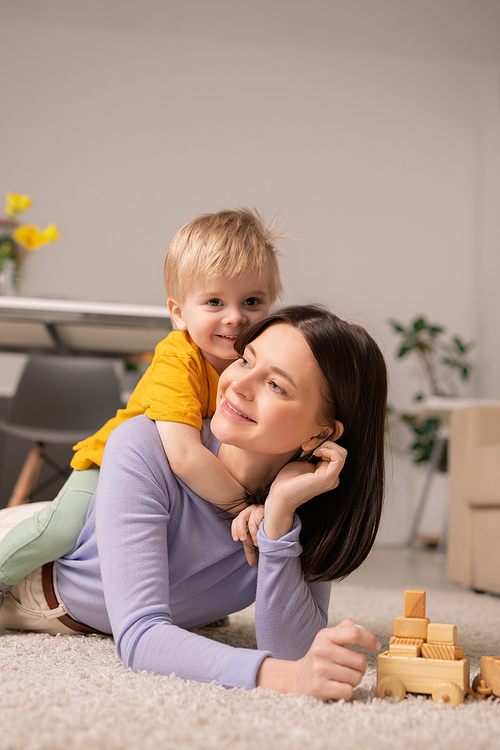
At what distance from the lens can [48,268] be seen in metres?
4.55

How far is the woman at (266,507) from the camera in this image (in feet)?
2.54

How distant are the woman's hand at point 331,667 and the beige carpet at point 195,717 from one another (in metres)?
0.01

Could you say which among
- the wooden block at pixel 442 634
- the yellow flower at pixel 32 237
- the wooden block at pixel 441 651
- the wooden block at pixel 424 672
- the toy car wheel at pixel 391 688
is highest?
the yellow flower at pixel 32 237

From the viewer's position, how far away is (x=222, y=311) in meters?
1.10

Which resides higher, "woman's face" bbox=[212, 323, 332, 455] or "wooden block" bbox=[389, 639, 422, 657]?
"woman's face" bbox=[212, 323, 332, 455]

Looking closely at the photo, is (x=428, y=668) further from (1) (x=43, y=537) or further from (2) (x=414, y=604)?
(1) (x=43, y=537)

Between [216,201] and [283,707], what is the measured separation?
4.38 metres

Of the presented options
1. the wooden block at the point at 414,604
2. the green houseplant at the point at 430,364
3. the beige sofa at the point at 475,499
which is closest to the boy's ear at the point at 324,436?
the wooden block at the point at 414,604

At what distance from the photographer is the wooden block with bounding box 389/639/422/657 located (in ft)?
2.42

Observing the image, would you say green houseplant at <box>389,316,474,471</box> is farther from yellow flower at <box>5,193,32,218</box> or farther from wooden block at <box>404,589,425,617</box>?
wooden block at <box>404,589,425,617</box>

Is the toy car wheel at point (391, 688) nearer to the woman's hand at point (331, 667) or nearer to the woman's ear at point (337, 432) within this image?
the woman's hand at point (331, 667)

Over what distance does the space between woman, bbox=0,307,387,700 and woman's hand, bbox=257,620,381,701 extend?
0.01 meters

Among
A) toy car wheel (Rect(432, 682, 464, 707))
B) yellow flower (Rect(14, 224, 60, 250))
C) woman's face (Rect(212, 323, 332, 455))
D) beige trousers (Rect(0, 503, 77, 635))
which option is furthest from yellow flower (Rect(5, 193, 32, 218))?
toy car wheel (Rect(432, 682, 464, 707))

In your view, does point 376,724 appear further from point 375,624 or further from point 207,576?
point 375,624
